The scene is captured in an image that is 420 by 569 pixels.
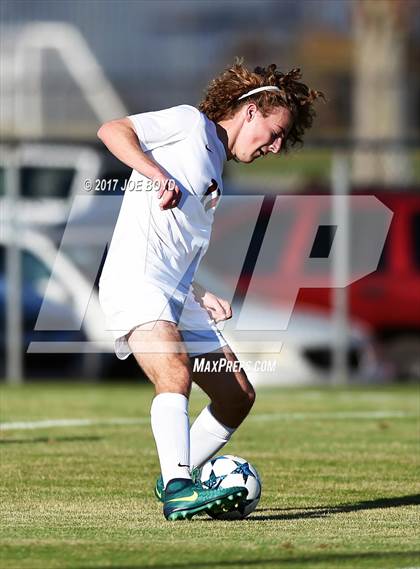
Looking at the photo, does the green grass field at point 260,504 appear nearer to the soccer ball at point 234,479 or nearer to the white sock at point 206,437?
the soccer ball at point 234,479

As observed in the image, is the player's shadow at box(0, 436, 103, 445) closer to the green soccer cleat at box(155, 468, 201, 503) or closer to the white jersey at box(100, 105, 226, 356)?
the green soccer cleat at box(155, 468, 201, 503)

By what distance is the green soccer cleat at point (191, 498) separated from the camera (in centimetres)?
662

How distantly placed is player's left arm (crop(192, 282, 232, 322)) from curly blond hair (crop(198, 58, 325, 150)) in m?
0.83

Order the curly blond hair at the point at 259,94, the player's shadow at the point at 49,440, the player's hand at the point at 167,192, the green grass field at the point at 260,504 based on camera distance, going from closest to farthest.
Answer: the green grass field at the point at 260,504
the player's hand at the point at 167,192
the curly blond hair at the point at 259,94
the player's shadow at the point at 49,440

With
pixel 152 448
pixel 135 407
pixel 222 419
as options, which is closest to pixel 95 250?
pixel 135 407

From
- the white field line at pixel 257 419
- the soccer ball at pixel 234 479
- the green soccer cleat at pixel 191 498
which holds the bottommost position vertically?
the white field line at pixel 257 419

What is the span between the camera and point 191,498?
21.7ft

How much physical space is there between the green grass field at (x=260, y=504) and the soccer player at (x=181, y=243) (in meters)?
0.40

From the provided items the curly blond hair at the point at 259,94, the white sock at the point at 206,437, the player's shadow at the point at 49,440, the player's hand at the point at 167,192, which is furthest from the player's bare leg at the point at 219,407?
the player's shadow at the point at 49,440

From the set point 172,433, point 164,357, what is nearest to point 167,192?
point 164,357

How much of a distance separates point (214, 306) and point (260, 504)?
3.54 feet

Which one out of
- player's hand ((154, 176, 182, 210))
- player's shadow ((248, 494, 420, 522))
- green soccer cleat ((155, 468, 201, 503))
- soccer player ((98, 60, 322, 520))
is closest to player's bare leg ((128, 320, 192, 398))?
soccer player ((98, 60, 322, 520))

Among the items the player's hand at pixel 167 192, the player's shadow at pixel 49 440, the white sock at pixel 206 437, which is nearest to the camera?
the player's hand at pixel 167 192

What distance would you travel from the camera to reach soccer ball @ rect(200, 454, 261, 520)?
695 centimetres
